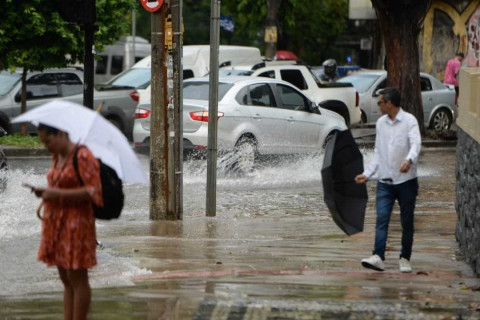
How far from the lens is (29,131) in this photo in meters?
25.2

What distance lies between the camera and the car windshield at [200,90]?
19484 mm

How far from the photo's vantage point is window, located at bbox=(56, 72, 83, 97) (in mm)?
25547

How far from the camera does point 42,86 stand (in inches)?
1003

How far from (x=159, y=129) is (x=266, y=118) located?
6406 millimetres

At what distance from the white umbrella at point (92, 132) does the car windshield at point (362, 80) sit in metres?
21.8

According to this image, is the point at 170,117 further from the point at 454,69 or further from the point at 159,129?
the point at 454,69

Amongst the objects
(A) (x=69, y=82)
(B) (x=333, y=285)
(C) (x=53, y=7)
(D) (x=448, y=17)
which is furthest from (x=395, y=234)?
(D) (x=448, y=17)

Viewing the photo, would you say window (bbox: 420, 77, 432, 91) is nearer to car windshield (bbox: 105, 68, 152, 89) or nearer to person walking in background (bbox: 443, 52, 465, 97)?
person walking in background (bbox: 443, 52, 465, 97)

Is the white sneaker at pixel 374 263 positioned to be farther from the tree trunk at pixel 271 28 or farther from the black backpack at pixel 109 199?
the tree trunk at pixel 271 28

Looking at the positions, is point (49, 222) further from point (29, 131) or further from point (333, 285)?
point (29, 131)

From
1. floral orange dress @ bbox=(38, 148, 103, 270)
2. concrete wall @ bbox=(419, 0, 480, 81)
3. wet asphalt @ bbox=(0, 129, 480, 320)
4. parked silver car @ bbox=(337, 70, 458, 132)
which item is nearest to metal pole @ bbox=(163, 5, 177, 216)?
wet asphalt @ bbox=(0, 129, 480, 320)

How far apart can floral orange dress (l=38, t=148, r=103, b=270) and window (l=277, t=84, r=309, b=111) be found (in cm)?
1320

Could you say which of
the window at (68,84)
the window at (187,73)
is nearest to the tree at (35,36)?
the window at (68,84)

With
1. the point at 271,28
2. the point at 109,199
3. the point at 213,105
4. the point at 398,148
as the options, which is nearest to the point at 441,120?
the point at 271,28
